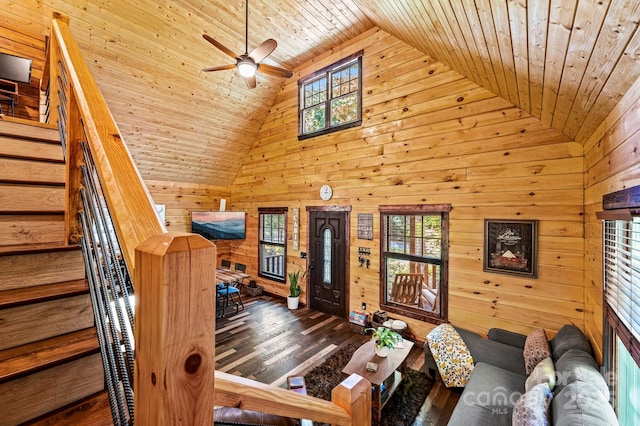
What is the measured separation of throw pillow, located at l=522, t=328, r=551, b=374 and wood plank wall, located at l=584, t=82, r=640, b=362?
0.38 metres

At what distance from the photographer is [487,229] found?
3578mm

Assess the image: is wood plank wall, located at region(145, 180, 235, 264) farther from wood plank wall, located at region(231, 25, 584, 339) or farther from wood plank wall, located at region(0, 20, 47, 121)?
wood plank wall, located at region(231, 25, 584, 339)

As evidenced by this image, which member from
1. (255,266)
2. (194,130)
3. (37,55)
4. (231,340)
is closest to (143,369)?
(231,340)

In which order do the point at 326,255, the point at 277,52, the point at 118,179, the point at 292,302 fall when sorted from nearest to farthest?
the point at 118,179, the point at 277,52, the point at 326,255, the point at 292,302

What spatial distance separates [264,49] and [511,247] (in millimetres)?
3773

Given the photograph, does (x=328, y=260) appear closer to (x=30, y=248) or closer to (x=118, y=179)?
(x=30, y=248)

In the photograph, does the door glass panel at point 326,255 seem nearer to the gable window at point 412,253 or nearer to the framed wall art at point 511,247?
the gable window at point 412,253

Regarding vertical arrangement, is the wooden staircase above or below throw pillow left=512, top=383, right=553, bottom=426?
above

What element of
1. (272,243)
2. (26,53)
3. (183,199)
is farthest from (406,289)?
(26,53)

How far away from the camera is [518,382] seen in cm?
270

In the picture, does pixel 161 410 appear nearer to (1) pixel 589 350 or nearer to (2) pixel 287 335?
(1) pixel 589 350

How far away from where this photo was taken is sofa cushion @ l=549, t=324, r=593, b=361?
8.46ft

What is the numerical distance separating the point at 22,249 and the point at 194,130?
4853 millimetres

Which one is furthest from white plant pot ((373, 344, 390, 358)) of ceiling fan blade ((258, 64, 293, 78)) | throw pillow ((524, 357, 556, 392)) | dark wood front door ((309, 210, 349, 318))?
ceiling fan blade ((258, 64, 293, 78))
